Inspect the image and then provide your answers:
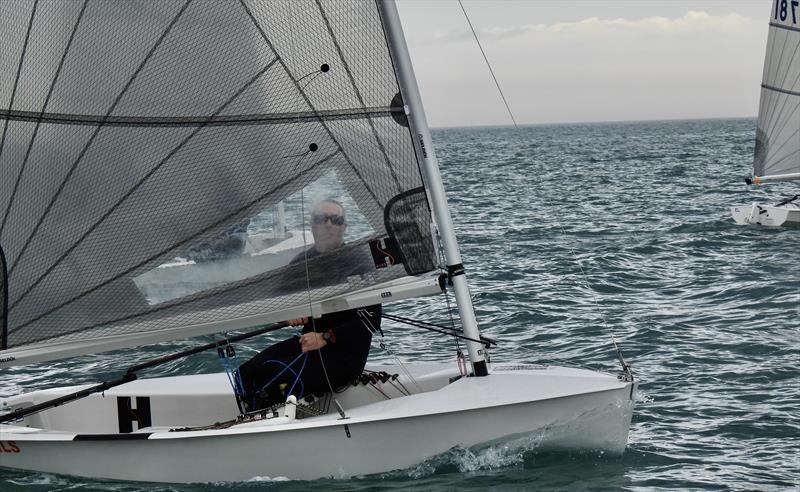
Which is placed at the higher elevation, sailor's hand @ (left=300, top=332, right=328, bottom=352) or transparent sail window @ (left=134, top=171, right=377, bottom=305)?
transparent sail window @ (left=134, top=171, right=377, bottom=305)

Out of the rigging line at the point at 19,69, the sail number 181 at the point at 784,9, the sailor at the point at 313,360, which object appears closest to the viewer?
the rigging line at the point at 19,69

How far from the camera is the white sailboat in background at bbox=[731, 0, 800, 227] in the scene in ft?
51.4

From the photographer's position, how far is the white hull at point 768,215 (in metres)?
15.6

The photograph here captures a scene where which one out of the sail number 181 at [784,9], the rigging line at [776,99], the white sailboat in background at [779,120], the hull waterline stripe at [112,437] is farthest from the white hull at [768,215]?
the hull waterline stripe at [112,437]

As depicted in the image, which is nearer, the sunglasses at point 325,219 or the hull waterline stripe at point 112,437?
the hull waterline stripe at point 112,437

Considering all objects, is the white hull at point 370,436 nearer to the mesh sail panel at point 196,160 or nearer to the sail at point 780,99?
the mesh sail panel at point 196,160

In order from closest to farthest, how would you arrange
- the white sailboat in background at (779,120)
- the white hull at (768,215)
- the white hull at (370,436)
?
the white hull at (370,436)
the white hull at (768,215)
the white sailboat in background at (779,120)

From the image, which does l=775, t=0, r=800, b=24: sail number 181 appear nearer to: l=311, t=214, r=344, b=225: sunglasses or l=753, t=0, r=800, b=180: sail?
l=753, t=0, r=800, b=180: sail

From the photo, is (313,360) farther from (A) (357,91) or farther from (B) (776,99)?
(B) (776,99)

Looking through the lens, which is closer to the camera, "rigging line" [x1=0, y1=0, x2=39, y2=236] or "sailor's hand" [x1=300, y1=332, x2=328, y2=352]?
"rigging line" [x1=0, y1=0, x2=39, y2=236]

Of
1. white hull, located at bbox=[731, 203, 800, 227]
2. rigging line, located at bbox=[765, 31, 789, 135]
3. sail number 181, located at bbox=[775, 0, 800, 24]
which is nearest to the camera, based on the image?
sail number 181, located at bbox=[775, 0, 800, 24]

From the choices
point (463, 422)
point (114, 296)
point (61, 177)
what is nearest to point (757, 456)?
point (463, 422)

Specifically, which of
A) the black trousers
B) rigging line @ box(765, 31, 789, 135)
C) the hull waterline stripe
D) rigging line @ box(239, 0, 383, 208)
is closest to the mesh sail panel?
rigging line @ box(239, 0, 383, 208)

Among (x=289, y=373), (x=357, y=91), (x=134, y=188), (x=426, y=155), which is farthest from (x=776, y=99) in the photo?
(x=134, y=188)
